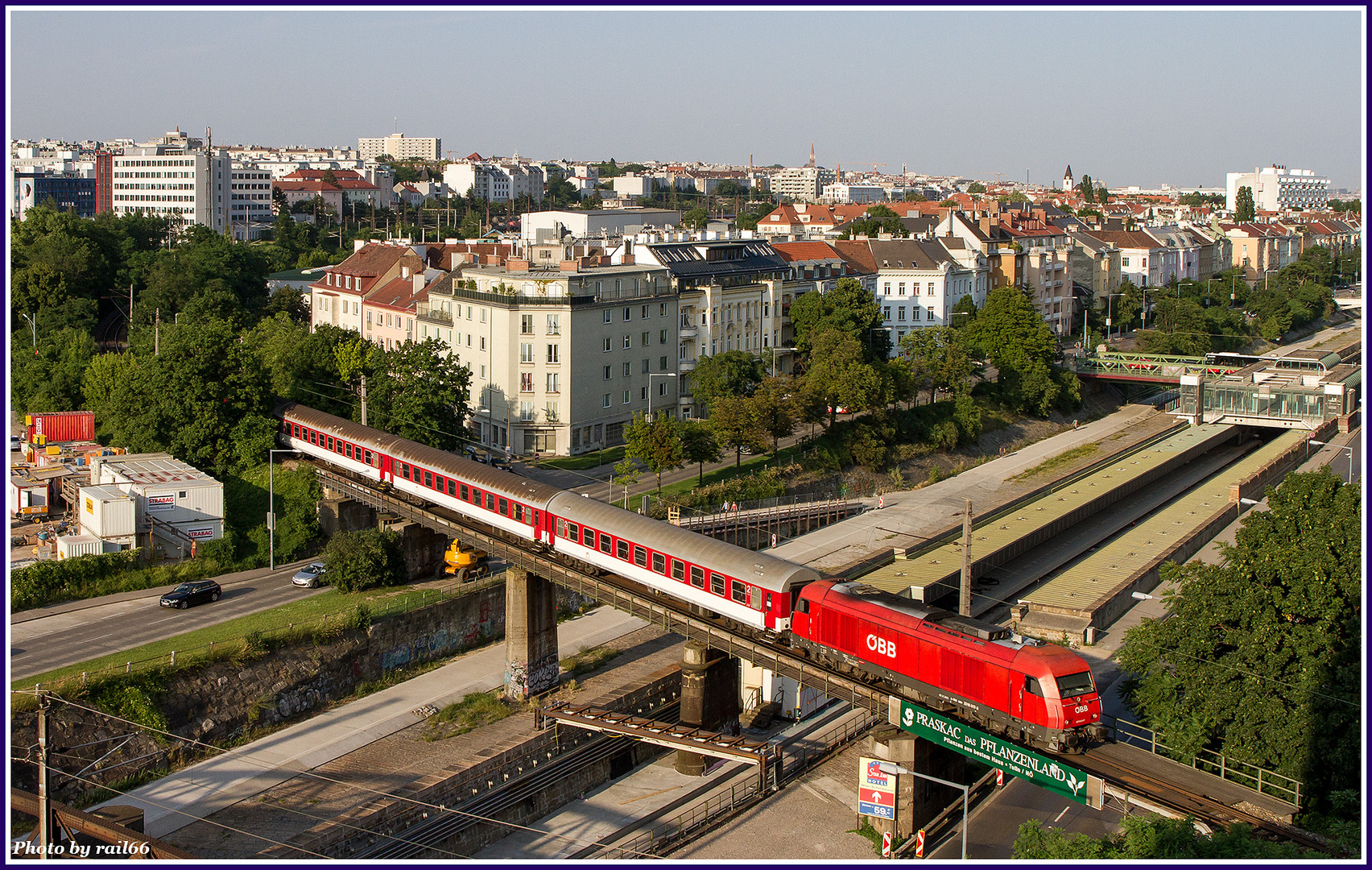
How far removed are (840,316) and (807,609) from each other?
51.5 m

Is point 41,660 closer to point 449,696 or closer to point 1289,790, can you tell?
point 449,696

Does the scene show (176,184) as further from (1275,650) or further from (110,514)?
(1275,650)

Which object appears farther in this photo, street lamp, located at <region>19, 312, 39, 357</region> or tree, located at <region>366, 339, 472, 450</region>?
street lamp, located at <region>19, 312, 39, 357</region>

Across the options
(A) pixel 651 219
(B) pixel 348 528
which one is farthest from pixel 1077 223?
(B) pixel 348 528

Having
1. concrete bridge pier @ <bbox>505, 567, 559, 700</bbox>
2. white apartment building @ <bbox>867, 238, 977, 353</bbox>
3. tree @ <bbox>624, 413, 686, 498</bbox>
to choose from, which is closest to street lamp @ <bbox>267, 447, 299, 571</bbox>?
concrete bridge pier @ <bbox>505, 567, 559, 700</bbox>

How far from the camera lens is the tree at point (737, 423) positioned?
64.2 metres

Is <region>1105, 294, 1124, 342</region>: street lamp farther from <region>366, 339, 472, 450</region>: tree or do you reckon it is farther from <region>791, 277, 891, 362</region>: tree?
<region>366, 339, 472, 450</region>: tree

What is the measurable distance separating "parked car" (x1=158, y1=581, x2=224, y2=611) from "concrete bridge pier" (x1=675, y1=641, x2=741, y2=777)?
18278 millimetres

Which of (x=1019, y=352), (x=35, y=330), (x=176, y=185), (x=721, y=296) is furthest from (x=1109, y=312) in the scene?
(x=176, y=185)

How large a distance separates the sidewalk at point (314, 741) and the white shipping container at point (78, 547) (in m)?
12.1

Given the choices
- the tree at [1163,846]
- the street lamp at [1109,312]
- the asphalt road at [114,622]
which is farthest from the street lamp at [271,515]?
the street lamp at [1109,312]

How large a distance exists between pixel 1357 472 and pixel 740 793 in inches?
1978

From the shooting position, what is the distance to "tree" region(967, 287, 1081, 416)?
91.1 meters

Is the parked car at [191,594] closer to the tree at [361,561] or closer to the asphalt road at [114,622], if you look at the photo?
the asphalt road at [114,622]
